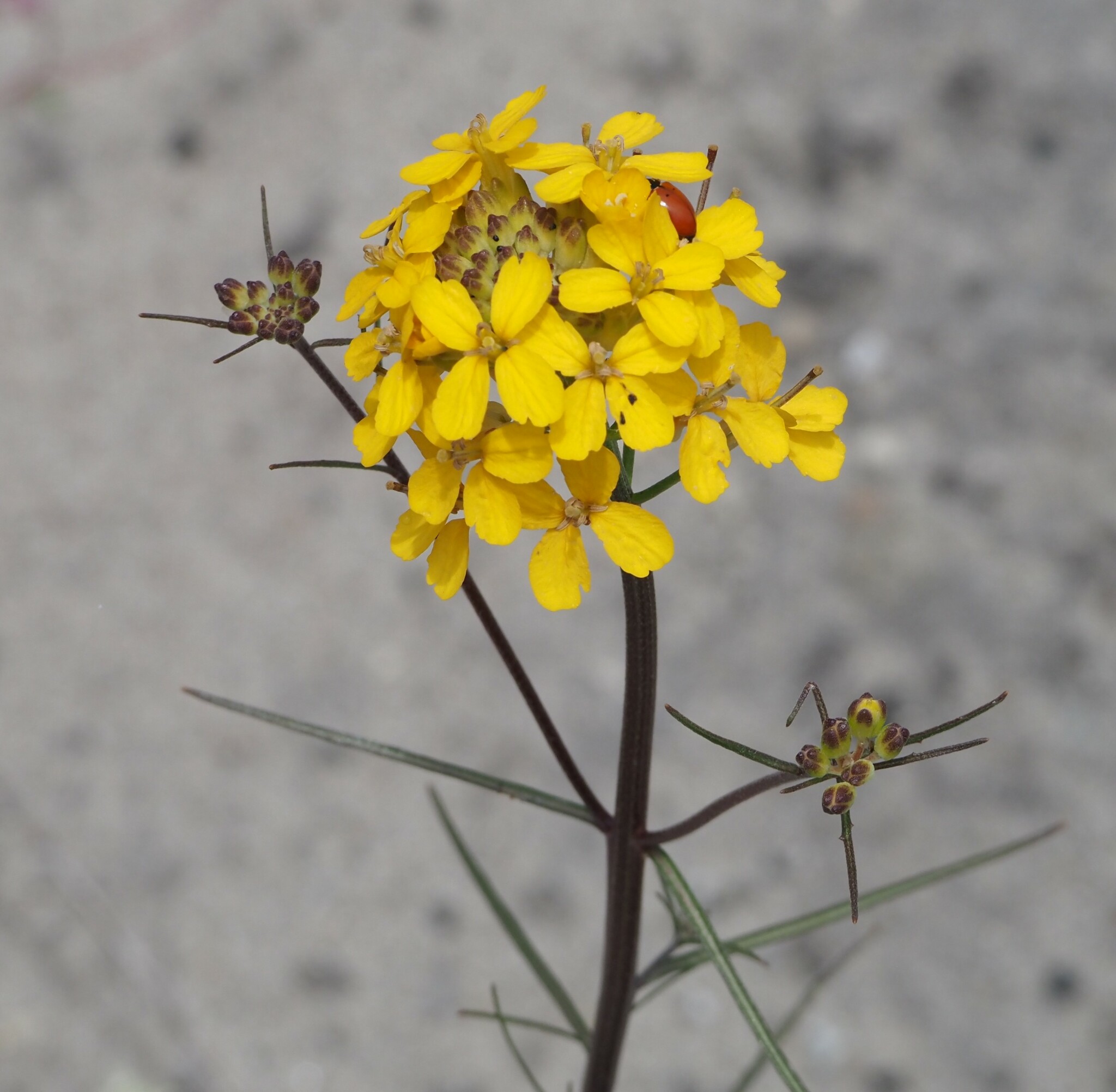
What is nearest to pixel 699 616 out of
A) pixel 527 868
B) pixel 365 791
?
pixel 527 868

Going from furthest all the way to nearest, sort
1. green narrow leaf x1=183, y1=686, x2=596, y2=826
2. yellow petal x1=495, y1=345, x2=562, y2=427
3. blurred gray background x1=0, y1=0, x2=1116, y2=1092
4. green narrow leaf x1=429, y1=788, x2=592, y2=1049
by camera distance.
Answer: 1. blurred gray background x1=0, y1=0, x2=1116, y2=1092
2. green narrow leaf x1=429, y1=788, x2=592, y2=1049
3. green narrow leaf x1=183, y1=686, x2=596, y2=826
4. yellow petal x1=495, y1=345, x2=562, y2=427

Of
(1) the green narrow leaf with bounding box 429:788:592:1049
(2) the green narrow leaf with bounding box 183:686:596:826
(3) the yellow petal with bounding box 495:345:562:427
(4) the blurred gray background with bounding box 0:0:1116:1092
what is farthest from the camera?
(4) the blurred gray background with bounding box 0:0:1116:1092

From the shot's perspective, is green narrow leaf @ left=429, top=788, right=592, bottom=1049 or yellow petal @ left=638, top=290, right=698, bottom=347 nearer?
yellow petal @ left=638, top=290, right=698, bottom=347

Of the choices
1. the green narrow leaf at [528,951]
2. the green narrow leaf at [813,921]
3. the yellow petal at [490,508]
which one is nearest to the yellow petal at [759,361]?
the yellow petal at [490,508]

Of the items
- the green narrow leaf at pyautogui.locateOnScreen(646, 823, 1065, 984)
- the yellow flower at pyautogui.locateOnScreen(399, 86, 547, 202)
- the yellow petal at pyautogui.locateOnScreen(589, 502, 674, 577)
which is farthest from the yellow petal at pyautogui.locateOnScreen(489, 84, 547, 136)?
the green narrow leaf at pyautogui.locateOnScreen(646, 823, 1065, 984)

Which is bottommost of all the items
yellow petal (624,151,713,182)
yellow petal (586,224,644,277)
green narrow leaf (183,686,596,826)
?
green narrow leaf (183,686,596,826)

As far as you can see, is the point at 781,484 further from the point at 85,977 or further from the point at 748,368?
the point at 85,977

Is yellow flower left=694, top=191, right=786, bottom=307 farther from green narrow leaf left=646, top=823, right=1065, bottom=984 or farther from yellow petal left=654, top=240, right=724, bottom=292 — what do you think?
green narrow leaf left=646, top=823, right=1065, bottom=984

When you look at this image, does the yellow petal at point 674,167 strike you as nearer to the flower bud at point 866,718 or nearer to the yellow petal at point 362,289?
the yellow petal at point 362,289
